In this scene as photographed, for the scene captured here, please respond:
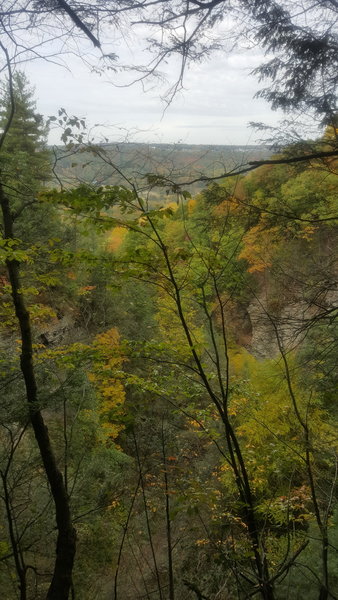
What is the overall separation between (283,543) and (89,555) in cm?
415

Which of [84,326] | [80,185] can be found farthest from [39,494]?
[84,326]

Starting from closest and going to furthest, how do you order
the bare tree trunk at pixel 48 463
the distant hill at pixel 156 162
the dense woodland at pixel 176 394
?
the distant hill at pixel 156 162 < the dense woodland at pixel 176 394 < the bare tree trunk at pixel 48 463

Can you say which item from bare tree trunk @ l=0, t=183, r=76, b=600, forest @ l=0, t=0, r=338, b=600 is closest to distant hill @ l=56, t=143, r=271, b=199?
forest @ l=0, t=0, r=338, b=600

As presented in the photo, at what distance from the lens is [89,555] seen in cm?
811

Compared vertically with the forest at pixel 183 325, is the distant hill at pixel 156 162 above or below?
above

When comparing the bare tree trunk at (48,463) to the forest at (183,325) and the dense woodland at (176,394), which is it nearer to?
the forest at (183,325)

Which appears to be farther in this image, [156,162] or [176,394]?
[176,394]

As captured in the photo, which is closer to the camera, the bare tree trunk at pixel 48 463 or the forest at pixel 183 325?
the forest at pixel 183 325

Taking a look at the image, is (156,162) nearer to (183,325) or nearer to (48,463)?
(183,325)

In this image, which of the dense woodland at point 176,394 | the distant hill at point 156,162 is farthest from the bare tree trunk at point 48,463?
the distant hill at point 156,162

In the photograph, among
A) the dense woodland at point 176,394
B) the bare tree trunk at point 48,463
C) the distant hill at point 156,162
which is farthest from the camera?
the bare tree trunk at point 48,463

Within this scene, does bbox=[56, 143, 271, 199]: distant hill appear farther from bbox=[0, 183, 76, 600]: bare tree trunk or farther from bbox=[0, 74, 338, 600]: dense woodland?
bbox=[0, 183, 76, 600]: bare tree trunk

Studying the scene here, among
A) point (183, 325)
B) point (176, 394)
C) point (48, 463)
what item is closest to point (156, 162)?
point (183, 325)

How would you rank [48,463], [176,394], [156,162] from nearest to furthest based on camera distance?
[156,162] → [176,394] → [48,463]
